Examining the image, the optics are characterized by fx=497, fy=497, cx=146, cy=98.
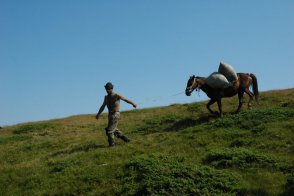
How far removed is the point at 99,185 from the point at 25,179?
3125 mm

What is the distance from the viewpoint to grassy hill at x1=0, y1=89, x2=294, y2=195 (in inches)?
557

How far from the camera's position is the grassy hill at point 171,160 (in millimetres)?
14156

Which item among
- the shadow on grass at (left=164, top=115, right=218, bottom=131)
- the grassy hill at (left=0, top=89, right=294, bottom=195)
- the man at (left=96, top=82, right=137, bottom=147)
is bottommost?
the grassy hill at (left=0, top=89, right=294, bottom=195)

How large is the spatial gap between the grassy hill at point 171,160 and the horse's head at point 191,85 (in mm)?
1439

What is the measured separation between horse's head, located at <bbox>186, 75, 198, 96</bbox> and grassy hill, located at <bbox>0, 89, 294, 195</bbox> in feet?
4.72

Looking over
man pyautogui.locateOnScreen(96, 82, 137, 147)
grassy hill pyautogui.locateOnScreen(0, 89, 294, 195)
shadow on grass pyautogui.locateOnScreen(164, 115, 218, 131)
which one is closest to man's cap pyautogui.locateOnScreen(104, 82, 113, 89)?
man pyautogui.locateOnScreen(96, 82, 137, 147)

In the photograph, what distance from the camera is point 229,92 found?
2448 cm

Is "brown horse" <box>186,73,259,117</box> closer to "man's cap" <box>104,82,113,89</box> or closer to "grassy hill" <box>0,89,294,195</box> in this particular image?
"grassy hill" <box>0,89,294,195</box>

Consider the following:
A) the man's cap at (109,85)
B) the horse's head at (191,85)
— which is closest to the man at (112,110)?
the man's cap at (109,85)

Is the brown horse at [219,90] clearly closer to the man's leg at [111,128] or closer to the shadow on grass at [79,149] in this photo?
the man's leg at [111,128]

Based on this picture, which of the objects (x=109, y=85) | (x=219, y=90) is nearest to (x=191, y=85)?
(x=219, y=90)

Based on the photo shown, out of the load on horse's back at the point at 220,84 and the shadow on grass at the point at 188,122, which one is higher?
the load on horse's back at the point at 220,84

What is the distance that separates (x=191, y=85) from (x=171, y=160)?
28.1 feet

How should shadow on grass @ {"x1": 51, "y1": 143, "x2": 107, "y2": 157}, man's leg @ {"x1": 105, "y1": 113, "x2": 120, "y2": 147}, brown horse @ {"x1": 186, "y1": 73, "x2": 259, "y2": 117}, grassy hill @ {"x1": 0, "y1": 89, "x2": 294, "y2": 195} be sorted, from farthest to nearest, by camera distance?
brown horse @ {"x1": 186, "y1": 73, "x2": 259, "y2": 117}
shadow on grass @ {"x1": 51, "y1": 143, "x2": 107, "y2": 157}
man's leg @ {"x1": 105, "y1": 113, "x2": 120, "y2": 147}
grassy hill @ {"x1": 0, "y1": 89, "x2": 294, "y2": 195}
